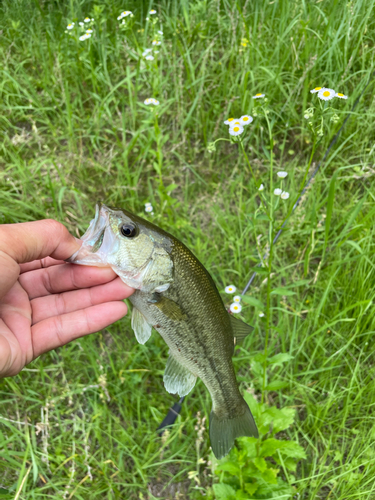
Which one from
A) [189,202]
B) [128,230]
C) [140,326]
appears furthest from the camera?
[189,202]

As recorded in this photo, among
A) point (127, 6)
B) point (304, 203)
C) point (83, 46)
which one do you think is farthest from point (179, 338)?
point (127, 6)

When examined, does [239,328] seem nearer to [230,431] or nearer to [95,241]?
[230,431]

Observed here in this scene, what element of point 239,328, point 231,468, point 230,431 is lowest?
point 231,468

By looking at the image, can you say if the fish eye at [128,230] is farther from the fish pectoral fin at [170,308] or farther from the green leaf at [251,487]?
the green leaf at [251,487]

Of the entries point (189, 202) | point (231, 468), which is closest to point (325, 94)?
point (189, 202)

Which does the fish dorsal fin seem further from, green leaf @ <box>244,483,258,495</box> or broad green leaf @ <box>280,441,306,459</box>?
green leaf @ <box>244,483,258,495</box>

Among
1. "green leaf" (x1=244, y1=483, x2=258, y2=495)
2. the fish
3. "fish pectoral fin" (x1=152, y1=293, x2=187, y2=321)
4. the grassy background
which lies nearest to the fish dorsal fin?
the fish
